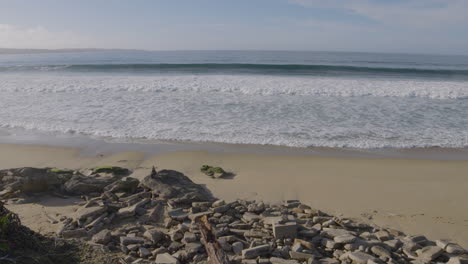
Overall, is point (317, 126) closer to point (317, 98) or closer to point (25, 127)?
point (317, 98)

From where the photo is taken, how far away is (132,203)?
4.49m

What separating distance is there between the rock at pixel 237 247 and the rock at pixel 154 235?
801 mm

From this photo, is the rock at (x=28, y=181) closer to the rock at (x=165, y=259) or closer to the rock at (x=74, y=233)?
the rock at (x=74, y=233)

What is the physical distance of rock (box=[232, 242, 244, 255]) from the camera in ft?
11.1

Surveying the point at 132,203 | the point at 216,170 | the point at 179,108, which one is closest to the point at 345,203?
the point at 216,170

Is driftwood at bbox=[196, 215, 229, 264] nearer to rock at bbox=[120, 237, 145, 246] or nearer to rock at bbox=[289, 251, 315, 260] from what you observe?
rock at bbox=[289, 251, 315, 260]

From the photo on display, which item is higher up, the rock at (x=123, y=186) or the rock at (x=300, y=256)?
the rock at (x=123, y=186)

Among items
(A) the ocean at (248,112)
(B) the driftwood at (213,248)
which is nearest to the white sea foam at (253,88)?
(A) the ocean at (248,112)

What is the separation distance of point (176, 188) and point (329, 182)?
249cm

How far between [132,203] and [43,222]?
1056mm

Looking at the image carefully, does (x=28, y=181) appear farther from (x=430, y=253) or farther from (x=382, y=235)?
(x=430, y=253)

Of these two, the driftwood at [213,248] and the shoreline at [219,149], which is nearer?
the driftwood at [213,248]

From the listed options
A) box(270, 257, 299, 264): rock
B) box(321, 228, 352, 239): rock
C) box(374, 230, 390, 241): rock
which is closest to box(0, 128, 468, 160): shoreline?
box(374, 230, 390, 241): rock

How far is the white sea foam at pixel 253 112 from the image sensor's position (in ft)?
26.0
